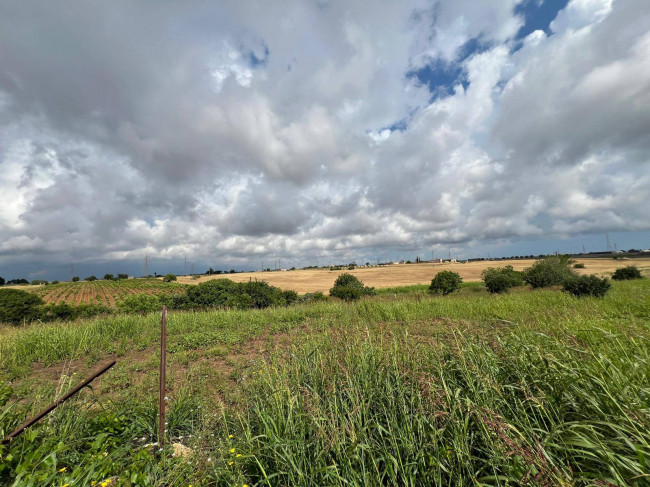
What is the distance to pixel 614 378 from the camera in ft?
8.91

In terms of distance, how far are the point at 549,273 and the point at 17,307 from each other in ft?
154

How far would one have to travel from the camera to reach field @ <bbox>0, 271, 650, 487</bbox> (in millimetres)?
2207

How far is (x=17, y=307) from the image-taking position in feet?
74.3

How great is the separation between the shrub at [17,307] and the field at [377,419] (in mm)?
23208

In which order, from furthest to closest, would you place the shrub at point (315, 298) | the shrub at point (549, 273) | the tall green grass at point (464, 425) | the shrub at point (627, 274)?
the shrub at point (627, 274), the shrub at point (549, 273), the shrub at point (315, 298), the tall green grass at point (464, 425)

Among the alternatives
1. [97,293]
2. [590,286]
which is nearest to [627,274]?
[590,286]

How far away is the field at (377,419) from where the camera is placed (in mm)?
2207

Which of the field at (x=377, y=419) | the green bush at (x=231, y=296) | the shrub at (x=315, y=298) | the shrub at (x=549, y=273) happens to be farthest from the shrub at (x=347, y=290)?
the field at (x=377, y=419)

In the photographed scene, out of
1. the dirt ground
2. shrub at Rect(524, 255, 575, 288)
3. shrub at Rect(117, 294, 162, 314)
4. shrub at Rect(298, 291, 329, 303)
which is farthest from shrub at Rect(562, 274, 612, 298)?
the dirt ground

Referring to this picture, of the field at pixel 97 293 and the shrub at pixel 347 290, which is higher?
the shrub at pixel 347 290

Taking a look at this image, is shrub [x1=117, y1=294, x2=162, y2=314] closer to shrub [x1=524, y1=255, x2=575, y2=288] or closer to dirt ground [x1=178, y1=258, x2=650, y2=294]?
dirt ground [x1=178, y1=258, x2=650, y2=294]

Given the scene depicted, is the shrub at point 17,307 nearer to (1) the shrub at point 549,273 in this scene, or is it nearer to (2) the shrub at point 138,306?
(2) the shrub at point 138,306

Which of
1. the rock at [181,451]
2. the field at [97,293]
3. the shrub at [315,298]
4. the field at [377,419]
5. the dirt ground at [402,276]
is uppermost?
the field at [377,419]

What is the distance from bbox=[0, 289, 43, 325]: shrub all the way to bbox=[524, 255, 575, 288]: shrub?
44.0 m
